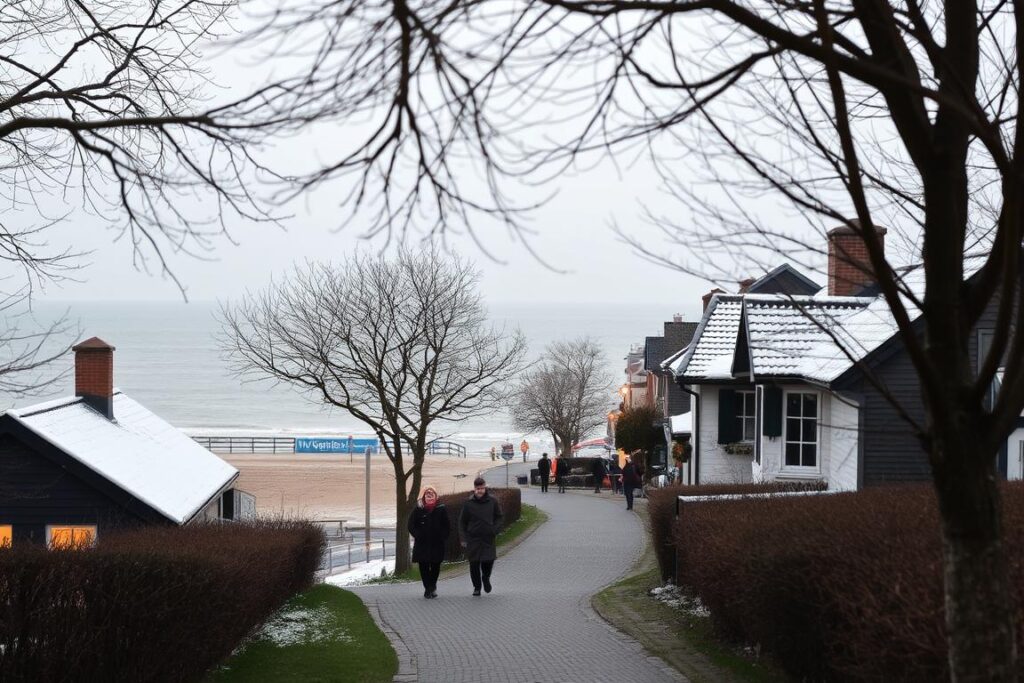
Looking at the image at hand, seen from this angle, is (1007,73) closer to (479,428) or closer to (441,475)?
(441,475)

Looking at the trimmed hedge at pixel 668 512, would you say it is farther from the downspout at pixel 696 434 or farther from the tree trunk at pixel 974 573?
the downspout at pixel 696 434

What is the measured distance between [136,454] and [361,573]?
667 centimetres

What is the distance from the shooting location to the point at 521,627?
13391mm

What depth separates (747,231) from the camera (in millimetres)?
6219

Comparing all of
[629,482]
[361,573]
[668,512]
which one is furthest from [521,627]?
[629,482]

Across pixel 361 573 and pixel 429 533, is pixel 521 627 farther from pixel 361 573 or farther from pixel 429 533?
pixel 361 573

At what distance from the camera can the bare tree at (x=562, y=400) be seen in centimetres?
7344

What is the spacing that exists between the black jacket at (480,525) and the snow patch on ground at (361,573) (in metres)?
7.31

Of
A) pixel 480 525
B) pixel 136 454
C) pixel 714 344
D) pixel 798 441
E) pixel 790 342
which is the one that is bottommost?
pixel 480 525

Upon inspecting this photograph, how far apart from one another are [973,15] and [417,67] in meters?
2.59

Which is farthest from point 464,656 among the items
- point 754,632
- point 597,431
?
point 597,431

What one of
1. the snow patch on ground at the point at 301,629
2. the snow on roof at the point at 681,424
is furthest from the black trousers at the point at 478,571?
the snow on roof at the point at 681,424

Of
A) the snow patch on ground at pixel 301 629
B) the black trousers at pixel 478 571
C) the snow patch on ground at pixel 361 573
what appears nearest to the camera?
the snow patch on ground at pixel 301 629

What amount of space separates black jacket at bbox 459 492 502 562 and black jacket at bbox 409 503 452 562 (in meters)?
0.33
